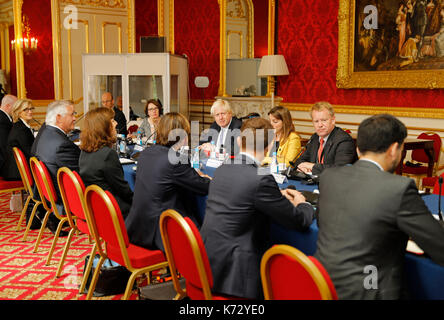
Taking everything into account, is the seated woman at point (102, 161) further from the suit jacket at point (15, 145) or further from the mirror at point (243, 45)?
the mirror at point (243, 45)

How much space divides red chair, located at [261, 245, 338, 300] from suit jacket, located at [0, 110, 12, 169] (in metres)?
4.15

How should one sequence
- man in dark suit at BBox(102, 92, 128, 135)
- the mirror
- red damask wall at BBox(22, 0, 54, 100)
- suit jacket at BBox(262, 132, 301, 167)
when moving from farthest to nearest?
the mirror, red damask wall at BBox(22, 0, 54, 100), man in dark suit at BBox(102, 92, 128, 135), suit jacket at BBox(262, 132, 301, 167)

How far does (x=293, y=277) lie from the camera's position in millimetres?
1497

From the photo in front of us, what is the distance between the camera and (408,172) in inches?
220

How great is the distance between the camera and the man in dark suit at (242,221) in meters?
2.03

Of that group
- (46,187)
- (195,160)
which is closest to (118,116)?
(195,160)

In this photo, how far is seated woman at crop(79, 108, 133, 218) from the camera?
3105mm

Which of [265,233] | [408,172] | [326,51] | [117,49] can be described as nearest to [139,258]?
[265,233]

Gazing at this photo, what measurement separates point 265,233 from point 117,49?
8.04 meters

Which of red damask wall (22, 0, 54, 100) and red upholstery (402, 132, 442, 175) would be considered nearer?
red upholstery (402, 132, 442, 175)

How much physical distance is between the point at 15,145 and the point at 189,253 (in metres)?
3.62

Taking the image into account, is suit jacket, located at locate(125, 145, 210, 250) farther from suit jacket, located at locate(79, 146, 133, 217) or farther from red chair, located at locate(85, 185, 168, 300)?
suit jacket, located at locate(79, 146, 133, 217)

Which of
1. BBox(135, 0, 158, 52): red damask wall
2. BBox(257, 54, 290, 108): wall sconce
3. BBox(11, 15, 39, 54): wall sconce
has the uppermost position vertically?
BBox(135, 0, 158, 52): red damask wall

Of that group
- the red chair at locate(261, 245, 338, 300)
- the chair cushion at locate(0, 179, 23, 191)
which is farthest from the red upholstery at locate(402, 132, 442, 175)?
the chair cushion at locate(0, 179, 23, 191)
